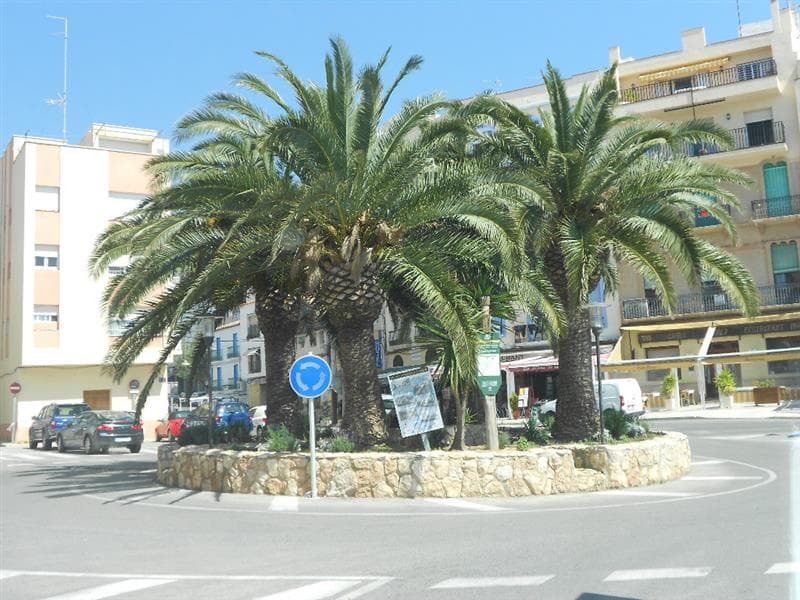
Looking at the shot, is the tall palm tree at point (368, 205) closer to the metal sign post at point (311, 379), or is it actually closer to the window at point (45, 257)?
the metal sign post at point (311, 379)

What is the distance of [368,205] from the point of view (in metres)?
13.9

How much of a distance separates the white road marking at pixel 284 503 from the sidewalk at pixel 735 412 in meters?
21.8

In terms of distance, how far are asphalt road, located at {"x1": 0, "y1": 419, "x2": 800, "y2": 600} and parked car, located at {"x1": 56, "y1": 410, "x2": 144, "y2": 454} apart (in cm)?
1238

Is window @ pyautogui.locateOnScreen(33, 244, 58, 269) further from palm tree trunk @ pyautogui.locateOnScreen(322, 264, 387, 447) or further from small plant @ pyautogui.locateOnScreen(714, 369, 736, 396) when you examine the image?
small plant @ pyautogui.locateOnScreen(714, 369, 736, 396)

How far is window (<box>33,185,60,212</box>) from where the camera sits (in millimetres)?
40156

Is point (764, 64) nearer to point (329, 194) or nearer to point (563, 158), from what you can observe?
point (563, 158)

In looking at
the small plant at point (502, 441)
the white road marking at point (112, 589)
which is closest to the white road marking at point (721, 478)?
the small plant at point (502, 441)

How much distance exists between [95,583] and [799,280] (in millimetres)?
38410

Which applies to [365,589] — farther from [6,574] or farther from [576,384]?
[576,384]

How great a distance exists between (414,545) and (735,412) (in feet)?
87.6

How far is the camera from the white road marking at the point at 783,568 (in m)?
6.96

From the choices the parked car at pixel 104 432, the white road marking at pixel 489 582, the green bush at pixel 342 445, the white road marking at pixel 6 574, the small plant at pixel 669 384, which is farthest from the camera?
the small plant at pixel 669 384

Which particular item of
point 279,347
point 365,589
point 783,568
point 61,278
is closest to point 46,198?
point 61,278

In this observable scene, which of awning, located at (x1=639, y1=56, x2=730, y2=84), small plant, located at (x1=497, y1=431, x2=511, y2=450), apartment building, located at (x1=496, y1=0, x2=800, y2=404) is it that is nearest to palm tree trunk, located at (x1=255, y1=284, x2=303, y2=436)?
small plant, located at (x1=497, y1=431, x2=511, y2=450)
